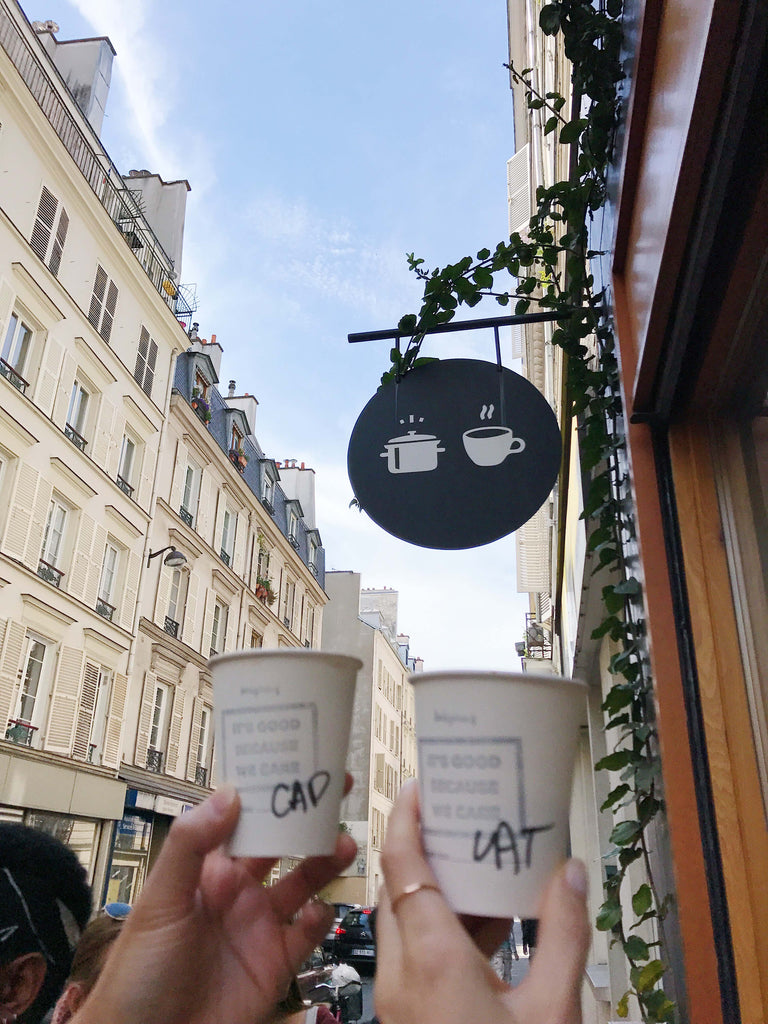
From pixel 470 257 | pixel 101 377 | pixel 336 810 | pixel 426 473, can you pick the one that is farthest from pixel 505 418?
pixel 101 377

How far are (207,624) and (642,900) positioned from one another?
804 inches

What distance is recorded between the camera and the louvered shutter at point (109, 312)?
17.1 metres

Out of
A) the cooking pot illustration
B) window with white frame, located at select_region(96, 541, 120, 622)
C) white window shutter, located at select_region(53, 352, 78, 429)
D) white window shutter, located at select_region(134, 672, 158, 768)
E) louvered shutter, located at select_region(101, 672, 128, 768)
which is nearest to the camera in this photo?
the cooking pot illustration

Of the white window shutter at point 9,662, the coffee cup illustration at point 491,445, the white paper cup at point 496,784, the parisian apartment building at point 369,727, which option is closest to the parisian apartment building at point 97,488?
the white window shutter at point 9,662

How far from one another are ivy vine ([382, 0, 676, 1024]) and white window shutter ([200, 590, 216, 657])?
1928 centimetres

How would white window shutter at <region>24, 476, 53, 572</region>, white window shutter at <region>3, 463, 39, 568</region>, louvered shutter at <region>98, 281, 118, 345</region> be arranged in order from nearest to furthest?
white window shutter at <region>3, 463, 39, 568</region>, white window shutter at <region>24, 476, 53, 572</region>, louvered shutter at <region>98, 281, 118, 345</region>

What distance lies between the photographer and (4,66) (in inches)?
535

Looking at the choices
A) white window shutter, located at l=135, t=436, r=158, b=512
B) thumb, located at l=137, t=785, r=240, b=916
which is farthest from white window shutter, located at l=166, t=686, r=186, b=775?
thumb, located at l=137, t=785, r=240, b=916

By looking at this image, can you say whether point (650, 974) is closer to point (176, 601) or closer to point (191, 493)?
point (176, 601)

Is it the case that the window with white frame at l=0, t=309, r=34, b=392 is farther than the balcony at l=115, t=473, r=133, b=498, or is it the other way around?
the balcony at l=115, t=473, r=133, b=498

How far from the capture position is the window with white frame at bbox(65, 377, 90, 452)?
15.9 metres

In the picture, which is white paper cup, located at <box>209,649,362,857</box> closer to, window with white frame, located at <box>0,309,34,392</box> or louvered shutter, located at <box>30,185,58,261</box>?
window with white frame, located at <box>0,309,34,392</box>

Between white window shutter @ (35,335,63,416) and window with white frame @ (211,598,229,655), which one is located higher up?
white window shutter @ (35,335,63,416)

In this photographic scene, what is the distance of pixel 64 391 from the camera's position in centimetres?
1556
